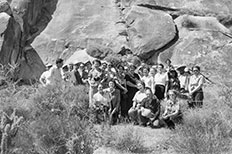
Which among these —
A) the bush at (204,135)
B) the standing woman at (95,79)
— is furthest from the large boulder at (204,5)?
the bush at (204,135)

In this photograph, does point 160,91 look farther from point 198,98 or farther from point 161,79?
point 198,98

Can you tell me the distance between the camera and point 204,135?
5.57 metres

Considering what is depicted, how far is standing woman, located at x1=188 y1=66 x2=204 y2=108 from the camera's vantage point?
776 cm

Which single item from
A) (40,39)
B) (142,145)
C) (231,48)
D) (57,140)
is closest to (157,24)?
(231,48)

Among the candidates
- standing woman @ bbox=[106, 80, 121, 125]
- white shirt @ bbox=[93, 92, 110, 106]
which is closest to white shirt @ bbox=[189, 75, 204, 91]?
standing woman @ bbox=[106, 80, 121, 125]

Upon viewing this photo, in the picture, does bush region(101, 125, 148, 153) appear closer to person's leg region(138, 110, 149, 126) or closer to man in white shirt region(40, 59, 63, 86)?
person's leg region(138, 110, 149, 126)

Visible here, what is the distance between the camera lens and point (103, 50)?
15.7 meters

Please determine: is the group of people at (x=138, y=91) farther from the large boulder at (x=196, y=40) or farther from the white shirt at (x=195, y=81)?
the large boulder at (x=196, y=40)

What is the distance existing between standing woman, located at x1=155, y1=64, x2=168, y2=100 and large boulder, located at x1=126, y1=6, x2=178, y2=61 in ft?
23.1

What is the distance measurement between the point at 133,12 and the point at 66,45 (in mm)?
3971

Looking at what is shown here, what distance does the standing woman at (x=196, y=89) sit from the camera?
7762mm

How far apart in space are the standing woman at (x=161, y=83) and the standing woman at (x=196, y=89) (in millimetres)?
604

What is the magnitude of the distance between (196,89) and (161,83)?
0.86 metres

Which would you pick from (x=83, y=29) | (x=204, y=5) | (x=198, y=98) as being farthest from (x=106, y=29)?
(x=198, y=98)
